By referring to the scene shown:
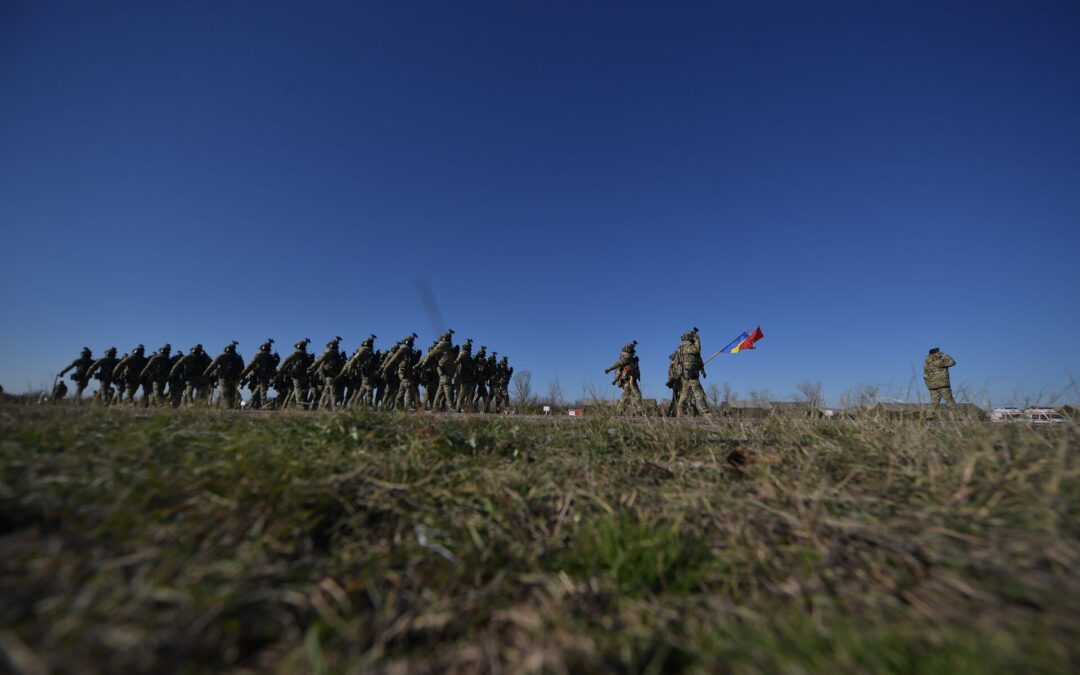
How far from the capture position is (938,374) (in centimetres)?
1374

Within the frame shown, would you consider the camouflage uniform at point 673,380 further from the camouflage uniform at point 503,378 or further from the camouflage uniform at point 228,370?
the camouflage uniform at point 228,370

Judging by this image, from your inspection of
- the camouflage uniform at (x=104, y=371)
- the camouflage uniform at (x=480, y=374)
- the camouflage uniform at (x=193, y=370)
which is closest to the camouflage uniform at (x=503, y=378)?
the camouflage uniform at (x=480, y=374)

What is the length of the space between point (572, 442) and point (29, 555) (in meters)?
3.77

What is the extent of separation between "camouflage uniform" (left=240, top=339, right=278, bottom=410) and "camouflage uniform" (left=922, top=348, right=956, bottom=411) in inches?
893

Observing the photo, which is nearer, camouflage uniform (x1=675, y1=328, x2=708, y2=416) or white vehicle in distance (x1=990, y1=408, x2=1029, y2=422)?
white vehicle in distance (x1=990, y1=408, x2=1029, y2=422)

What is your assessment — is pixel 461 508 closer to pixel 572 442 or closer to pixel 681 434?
pixel 572 442

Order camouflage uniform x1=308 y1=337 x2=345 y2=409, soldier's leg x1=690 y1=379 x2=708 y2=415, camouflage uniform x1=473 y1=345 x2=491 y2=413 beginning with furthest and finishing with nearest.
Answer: camouflage uniform x1=473 y1=345 x2=491 y2=413 < camouflage uniform x1=308 y1=337 x2=345 y2=409 < soldier's leg x1=690 y1=379 x2=708 y2=415

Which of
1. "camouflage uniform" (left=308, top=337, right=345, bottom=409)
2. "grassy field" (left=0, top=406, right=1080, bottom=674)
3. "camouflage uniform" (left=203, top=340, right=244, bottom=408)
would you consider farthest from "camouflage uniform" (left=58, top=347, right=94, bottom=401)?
"grassy field" (left=0, top=406, right=1080, bottom=674)

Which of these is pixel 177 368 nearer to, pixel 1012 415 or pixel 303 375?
pixel 303 375

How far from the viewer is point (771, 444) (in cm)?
434

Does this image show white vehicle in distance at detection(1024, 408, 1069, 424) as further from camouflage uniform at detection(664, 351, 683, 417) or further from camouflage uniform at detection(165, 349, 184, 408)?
camouflage uniform at detection(165, 349, 184, 408)

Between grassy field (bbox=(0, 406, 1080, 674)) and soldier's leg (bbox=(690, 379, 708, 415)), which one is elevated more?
soldier's leg (bbox=(690, 379, 708, 415))

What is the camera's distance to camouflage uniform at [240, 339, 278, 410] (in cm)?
1571

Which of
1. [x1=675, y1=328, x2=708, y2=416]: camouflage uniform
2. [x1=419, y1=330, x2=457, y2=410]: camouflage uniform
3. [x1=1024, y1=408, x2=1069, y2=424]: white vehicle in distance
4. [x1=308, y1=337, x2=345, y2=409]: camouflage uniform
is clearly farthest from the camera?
[x1=308, y1=337, x2=345, y2=409]: camouflage uniform
